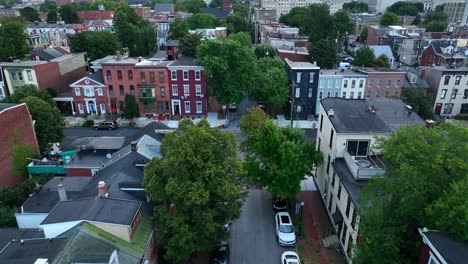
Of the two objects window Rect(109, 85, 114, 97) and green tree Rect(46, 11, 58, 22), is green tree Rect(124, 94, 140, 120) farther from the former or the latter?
green tree Rect(46, 11, 58, 22)

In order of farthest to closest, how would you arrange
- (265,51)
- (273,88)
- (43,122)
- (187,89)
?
(265,51) < (187,89) < (273,88) < (43,122)

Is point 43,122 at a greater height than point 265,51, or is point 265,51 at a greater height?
point 265,51

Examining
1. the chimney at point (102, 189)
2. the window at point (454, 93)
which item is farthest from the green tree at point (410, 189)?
the window at point (454, 93)

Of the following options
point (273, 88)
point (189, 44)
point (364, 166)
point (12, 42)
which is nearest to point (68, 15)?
Result: point (12, 42)

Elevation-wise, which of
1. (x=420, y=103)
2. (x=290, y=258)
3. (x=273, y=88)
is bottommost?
(x=290, y=258)

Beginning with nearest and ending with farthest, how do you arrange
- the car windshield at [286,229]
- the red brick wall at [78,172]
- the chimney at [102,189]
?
the chimney at [102,189] → the car windshield at [286,229] → the red brick wall at [78,172]

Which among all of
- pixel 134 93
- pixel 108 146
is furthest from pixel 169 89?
pixel 108 146

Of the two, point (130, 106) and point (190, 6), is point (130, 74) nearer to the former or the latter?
point (130, 106)

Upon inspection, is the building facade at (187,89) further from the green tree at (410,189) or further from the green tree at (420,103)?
the green tree at (410,189)
